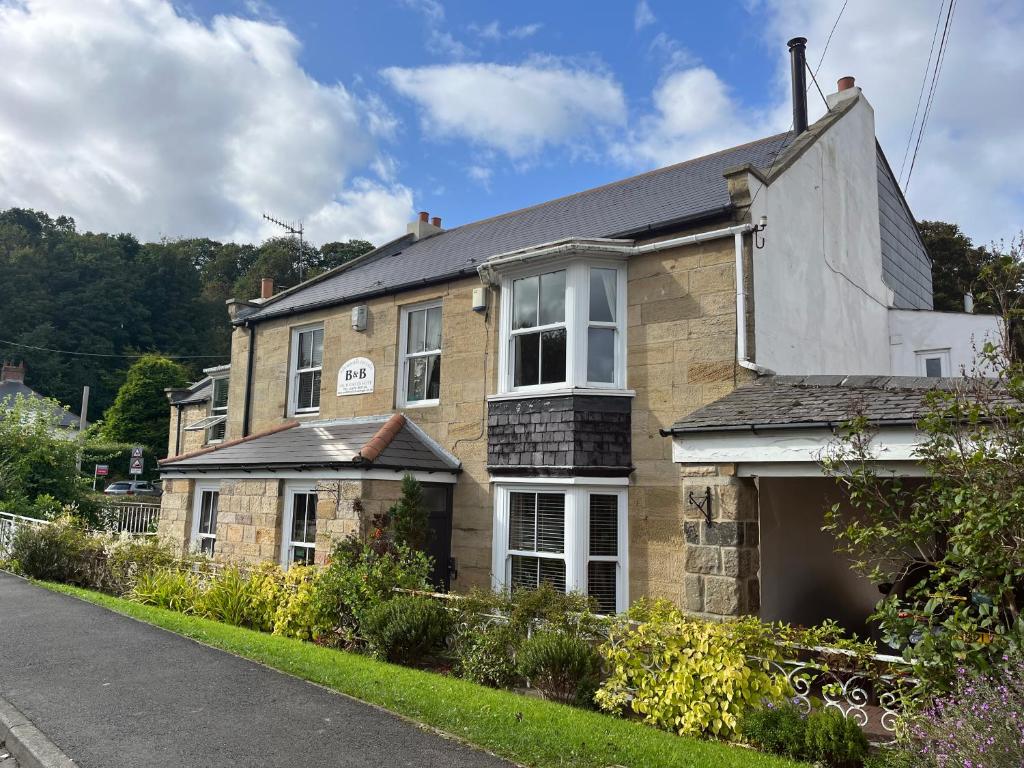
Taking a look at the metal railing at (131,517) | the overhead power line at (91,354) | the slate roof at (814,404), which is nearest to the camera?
the slate roof at (814,404)

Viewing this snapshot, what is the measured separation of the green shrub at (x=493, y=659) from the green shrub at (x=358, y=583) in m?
1.50

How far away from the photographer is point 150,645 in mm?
8469

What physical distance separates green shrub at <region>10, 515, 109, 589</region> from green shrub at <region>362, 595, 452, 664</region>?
759 cm

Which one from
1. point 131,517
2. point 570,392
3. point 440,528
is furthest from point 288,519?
point 131,517

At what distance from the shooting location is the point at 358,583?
9156mm

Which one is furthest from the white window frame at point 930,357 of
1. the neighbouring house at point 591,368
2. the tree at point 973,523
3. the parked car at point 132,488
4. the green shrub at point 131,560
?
the parked car at point 132,488

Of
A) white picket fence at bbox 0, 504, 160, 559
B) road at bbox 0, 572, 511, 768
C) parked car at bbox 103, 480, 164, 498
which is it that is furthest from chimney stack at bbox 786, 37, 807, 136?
parked car at bbox 103, 480, 164, 498

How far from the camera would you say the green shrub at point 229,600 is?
412 inches

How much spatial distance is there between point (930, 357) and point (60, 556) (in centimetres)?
1720

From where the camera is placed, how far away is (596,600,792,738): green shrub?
19.5ft

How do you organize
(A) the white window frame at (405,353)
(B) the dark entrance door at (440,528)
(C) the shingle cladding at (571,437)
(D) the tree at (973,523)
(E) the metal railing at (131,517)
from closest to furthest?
(D) the tree at (973,523)
(C) the shingle cladding at (571,437)
(B) the dark entrance door at (440,528)
(A) the white window frame at (405,353)
(E) the metal railing at (131,517)

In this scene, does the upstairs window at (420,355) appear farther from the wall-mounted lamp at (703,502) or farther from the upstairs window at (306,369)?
the wall-mounted lamp at (703,502)

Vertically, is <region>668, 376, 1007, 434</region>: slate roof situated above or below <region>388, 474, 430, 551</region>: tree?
above

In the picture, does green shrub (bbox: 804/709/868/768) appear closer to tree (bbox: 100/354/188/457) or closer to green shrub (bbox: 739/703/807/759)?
green shrub (bbox: 739/703/807/759)
